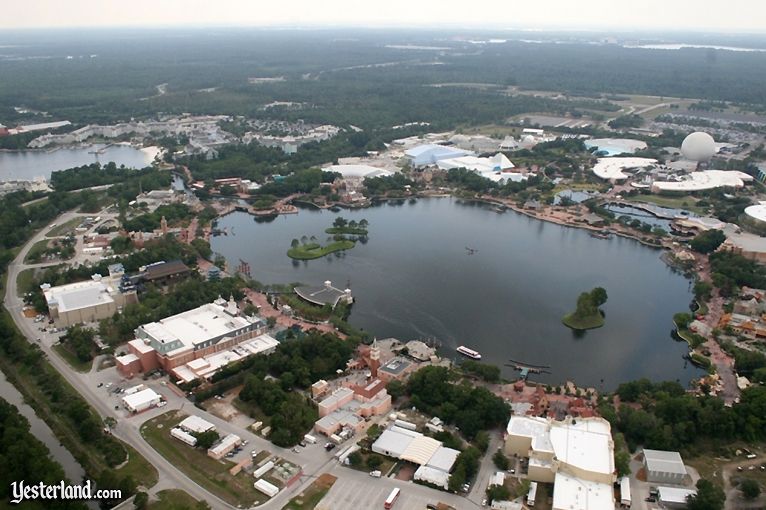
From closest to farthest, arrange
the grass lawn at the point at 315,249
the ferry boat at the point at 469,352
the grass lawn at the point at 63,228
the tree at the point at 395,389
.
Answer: the tree at the point at 395,389
the ferry boat at the point at 469,352
the grass lawn at the point at 315,249
the grass lawn at the point at 63,228

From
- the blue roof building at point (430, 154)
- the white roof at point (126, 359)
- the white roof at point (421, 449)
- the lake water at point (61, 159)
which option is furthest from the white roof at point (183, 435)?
the lake water at point (61, 159)

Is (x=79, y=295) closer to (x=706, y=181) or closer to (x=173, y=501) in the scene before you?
(x=173, y=501)

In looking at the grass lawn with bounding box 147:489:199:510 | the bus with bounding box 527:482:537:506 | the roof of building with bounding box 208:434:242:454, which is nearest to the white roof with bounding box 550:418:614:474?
the bus with bounding box 527:482:537:506

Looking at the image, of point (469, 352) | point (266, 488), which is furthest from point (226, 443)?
point (469, 352)

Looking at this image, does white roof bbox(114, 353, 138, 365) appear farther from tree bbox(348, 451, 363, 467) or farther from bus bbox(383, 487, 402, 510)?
bus bbox(383, 487, 402, 510)

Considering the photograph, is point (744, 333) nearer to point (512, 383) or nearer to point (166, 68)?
point (512, 383)

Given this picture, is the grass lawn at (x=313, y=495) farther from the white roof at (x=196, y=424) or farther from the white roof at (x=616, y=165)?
the white roof at (x=616, y=165)
